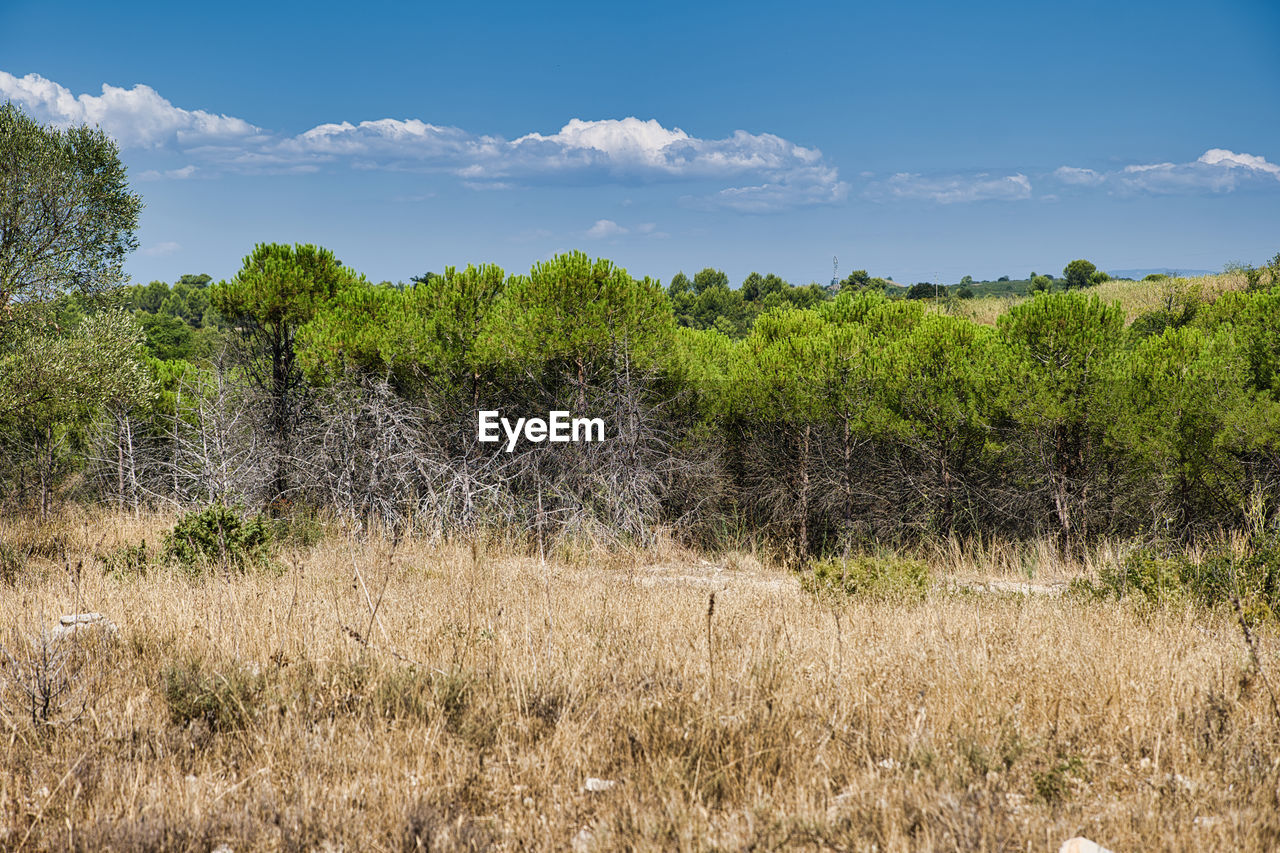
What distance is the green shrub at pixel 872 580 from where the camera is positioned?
19.0 ft

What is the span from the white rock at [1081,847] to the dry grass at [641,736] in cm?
5

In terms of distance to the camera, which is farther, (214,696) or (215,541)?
(215,541)

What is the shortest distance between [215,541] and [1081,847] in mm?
7198

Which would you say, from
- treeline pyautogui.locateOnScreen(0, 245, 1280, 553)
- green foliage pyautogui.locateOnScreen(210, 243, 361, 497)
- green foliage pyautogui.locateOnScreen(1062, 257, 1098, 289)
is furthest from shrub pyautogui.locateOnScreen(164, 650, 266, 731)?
green foliage pyautogui.locateOnScreen(1062, 257, 1098, 289)

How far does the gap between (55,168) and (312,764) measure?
33.7ft

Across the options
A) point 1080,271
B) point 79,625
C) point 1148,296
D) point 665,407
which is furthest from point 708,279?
point 79,625

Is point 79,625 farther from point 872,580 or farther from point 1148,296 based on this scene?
point 1148,296

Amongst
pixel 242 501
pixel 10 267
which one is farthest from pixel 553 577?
pixel 10 267

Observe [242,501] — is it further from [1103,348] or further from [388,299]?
[1103,348]

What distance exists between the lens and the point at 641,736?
9.11 ft

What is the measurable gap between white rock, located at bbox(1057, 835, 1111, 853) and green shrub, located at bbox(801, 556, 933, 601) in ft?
11.2

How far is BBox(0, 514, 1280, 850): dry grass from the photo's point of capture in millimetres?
2256

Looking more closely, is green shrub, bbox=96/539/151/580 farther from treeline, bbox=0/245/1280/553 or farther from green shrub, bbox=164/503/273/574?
treeline, bbox=0/245/1280/553

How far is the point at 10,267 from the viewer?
9078 mm
